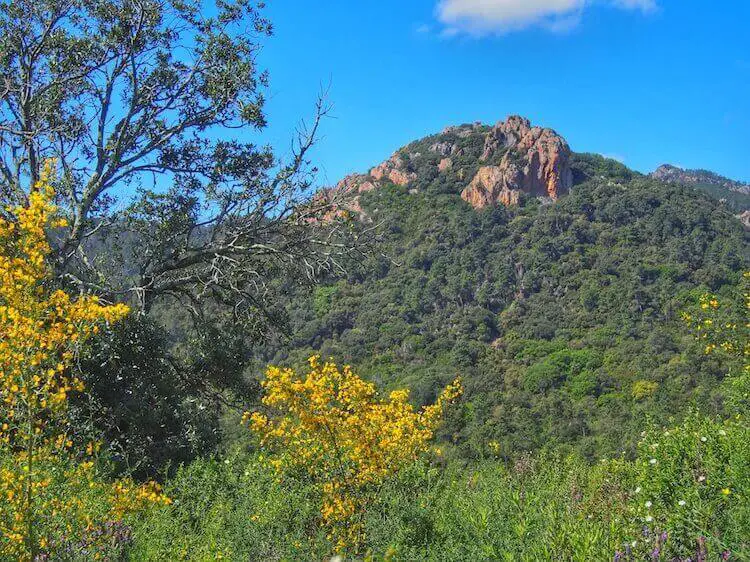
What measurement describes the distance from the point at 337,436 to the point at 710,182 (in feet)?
544

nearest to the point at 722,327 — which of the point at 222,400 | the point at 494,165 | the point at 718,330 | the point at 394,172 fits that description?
the point at 718,330

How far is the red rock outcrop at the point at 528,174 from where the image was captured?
87.2 meters

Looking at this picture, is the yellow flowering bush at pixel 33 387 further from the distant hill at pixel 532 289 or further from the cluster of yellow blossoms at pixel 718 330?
the distant hill at pixel 532 289

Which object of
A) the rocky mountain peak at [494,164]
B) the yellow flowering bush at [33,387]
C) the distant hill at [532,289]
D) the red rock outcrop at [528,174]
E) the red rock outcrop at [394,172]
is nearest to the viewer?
the yellow flowering bush at [33,387]

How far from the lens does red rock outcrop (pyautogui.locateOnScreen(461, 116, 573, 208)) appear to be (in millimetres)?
87188

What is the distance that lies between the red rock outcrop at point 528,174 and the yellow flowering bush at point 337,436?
82497 mm

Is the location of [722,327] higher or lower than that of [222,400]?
higher

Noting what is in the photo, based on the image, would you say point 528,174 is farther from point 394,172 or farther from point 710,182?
point 710,182

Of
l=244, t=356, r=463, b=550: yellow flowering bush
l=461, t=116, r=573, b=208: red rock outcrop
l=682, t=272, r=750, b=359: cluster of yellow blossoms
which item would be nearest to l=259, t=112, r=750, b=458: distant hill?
l=461, t=116, r=573, b=208: red rock outcrop

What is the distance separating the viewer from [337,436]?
4.89 meters

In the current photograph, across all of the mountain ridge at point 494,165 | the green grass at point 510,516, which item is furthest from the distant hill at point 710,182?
the green grass at point 510,516

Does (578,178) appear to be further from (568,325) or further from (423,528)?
(423,528)

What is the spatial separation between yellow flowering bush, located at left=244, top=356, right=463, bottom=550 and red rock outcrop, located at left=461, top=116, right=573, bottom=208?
271 feet

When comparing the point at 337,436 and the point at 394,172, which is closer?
the point at 337,436
